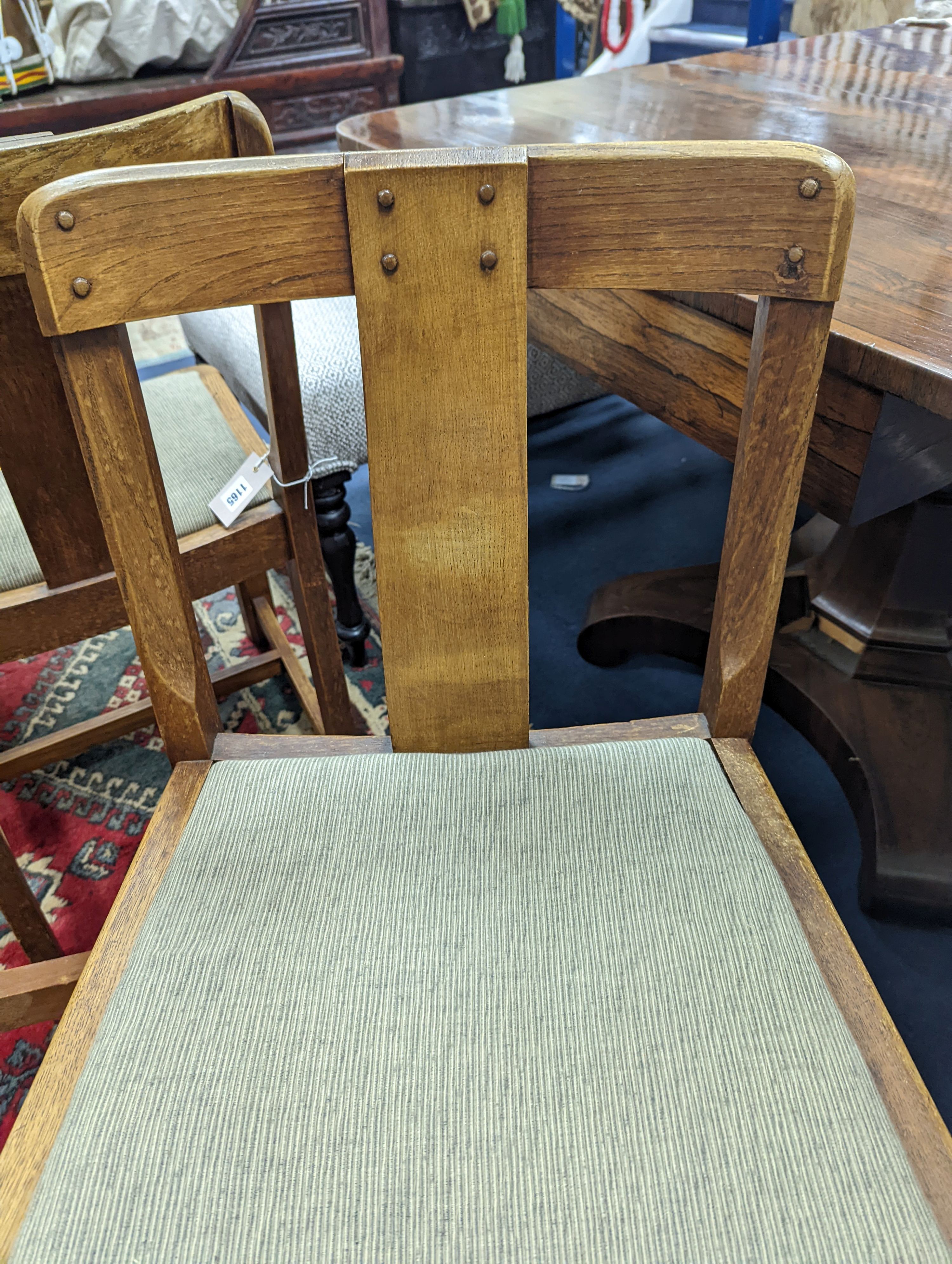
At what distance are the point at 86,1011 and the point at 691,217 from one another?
0.57 meters

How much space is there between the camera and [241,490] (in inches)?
38.4

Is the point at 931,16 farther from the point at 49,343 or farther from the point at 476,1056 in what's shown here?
the point at 476,1056

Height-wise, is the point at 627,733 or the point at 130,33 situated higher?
the point at 130,33

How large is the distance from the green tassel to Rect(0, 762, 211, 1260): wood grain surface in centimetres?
301

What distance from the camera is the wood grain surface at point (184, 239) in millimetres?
478

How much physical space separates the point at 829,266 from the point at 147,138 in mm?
499

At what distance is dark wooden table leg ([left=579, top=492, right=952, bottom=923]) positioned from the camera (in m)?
1.06

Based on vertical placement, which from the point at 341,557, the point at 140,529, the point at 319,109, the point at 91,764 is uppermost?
the point at 140,529

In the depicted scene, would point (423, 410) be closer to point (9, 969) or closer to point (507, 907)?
point (507, 907)

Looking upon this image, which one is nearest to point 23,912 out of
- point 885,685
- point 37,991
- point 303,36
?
point 37,991

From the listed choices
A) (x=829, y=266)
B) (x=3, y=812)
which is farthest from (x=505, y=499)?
(x=3, y=812)

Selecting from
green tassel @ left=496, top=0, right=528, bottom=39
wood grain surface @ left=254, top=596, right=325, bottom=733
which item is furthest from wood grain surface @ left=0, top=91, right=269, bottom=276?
green tassel @ left=496, top=0, right=528, bottom=39

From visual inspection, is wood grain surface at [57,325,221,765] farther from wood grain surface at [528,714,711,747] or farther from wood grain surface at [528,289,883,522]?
wood grain surface at [528,289,883,522]

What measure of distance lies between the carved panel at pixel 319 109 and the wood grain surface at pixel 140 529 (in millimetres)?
2437
